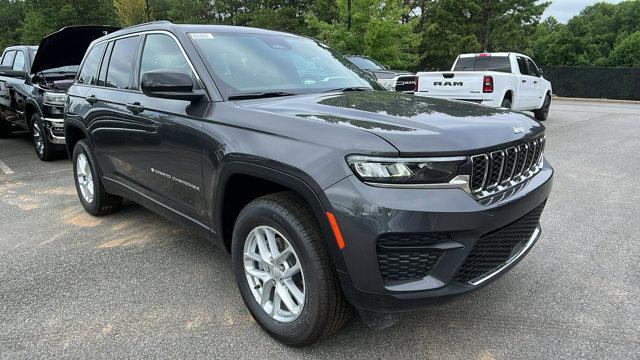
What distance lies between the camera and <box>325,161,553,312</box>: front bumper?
2.10 metres

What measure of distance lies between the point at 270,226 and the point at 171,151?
1.15 metres

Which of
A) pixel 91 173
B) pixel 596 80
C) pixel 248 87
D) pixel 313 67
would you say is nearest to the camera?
pixel 248 87

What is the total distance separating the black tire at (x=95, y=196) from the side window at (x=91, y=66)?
63cm

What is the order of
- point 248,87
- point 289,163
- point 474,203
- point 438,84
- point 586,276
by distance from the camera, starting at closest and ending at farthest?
point 474,203, point 289,163, point 248,87, point 586,276, point 438,84

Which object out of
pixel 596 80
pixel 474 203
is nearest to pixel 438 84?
pixel 474 203

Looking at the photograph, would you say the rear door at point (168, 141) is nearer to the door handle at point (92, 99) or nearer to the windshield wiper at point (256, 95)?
the windshield wiper at point (256, 95)

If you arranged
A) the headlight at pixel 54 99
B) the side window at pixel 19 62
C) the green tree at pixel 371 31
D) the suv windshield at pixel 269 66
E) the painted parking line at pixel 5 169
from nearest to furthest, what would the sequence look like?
1. the suv windshield at pixel 269 66
2. the painted parking line at pixel 5 169
3. the headlight at pixel 54 99
4. the side window at pixel 19 62
5. the green tree at pixel 371 31

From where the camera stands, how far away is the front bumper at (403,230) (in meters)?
2.10

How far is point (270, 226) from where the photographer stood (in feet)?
8.30

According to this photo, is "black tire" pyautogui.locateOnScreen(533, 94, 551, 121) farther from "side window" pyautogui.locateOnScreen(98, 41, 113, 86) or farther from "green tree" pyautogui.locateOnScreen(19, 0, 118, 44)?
"green tree" pyautogui.locateOnScreen(19, 0, 118, 44)

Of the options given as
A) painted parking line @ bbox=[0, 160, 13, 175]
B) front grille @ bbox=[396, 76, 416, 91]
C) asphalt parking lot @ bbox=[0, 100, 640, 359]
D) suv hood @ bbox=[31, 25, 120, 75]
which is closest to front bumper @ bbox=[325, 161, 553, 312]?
asphalt parking lot @ bbox=[0, 100, 640, 359]

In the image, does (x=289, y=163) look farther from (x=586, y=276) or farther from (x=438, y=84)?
(x=438, y=84)

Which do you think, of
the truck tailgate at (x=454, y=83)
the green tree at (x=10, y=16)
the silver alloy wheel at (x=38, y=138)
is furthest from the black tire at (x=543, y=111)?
the green tree at (x=10, y=16)

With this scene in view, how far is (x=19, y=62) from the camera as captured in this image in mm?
9000
